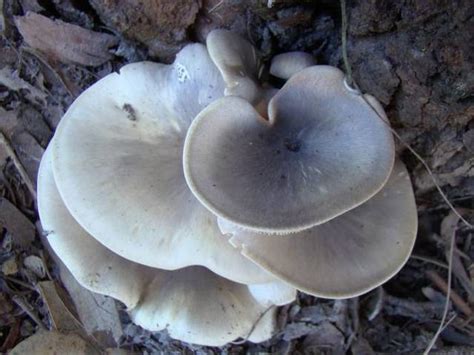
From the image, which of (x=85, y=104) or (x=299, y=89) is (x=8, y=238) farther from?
(x=299, y=89)

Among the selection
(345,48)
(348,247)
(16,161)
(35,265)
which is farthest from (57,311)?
(345,48)

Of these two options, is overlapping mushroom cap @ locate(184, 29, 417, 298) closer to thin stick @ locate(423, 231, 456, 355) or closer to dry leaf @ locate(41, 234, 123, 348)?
thin stick @ locate(423, 231, 456, 355)

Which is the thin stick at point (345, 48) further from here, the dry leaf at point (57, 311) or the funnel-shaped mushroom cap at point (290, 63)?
the dry leaf at point (57, 311)

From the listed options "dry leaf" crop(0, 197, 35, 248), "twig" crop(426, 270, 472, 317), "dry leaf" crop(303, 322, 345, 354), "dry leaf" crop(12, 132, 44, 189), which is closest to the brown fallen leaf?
"dry leaf" crop(12, 132, 44, 189)

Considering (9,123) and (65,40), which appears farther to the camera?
(9,123)

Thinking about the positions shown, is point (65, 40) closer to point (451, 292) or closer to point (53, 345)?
point (53, 345)

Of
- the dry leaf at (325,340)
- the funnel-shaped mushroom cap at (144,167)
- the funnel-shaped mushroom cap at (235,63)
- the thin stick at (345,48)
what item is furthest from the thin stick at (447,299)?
the funnel-shaped mushroom cap at (235,63)

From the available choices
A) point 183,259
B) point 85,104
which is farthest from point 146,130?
point 183,259
